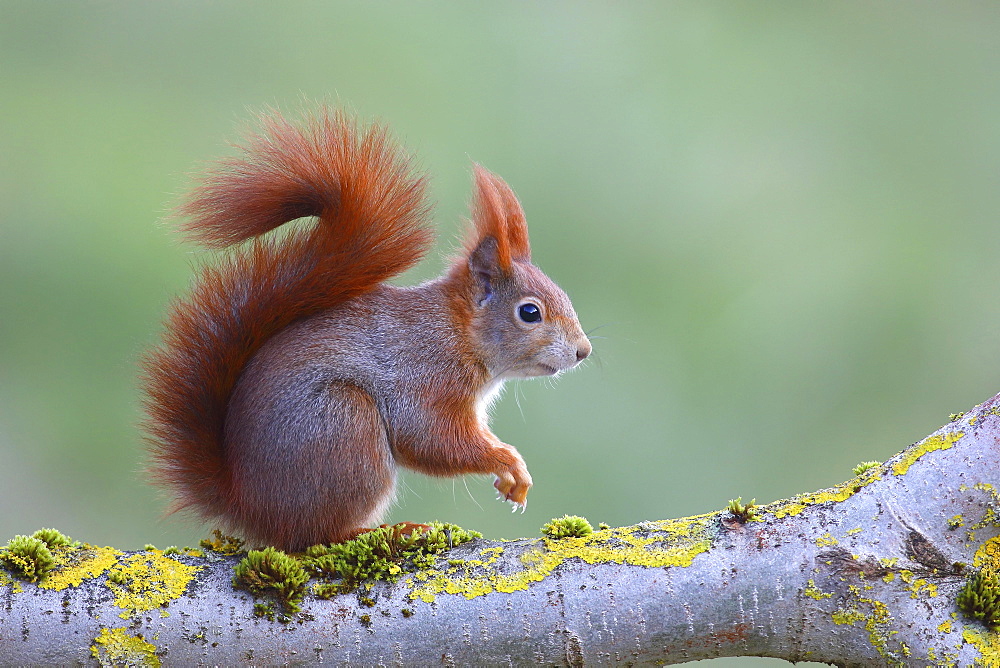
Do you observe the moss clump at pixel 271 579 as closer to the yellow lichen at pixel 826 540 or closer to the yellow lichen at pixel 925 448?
the yellow lichen at pixel 826 540

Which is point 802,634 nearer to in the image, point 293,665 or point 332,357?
point 293,665

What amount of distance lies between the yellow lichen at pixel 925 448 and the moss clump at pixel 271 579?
1.04 metres

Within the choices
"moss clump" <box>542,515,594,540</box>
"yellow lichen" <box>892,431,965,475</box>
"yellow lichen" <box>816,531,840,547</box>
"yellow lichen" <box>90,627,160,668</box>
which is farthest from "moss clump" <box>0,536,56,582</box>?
"yellow lichen" <box>892,431,965,475</box>

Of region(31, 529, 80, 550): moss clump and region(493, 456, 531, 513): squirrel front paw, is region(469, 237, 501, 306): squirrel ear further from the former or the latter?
region(31, 529, 80, 550): moss clump

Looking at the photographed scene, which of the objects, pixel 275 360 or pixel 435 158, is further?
pixel 435 158

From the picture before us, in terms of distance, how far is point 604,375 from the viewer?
12.4ft

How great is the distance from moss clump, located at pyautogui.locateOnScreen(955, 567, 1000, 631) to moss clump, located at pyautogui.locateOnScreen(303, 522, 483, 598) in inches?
32.3

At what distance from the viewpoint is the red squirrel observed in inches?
68.2

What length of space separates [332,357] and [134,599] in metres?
0.57

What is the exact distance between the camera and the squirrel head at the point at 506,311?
202 centimetres

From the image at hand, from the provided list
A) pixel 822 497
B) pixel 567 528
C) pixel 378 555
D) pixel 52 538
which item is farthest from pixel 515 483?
pixel 52 538

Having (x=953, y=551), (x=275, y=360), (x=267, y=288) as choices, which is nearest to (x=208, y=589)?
(x=275, y=360)

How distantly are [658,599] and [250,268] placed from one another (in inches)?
39.8

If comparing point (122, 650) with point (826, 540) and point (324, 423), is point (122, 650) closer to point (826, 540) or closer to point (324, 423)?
point (324, 423)
